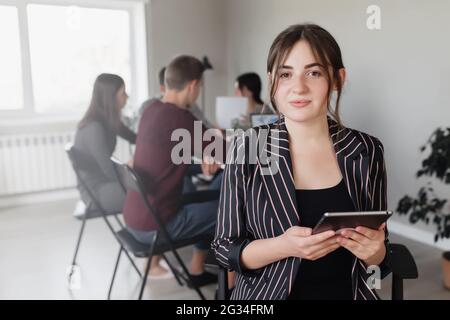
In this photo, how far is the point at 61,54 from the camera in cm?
425

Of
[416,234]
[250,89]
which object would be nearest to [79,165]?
[250,89]

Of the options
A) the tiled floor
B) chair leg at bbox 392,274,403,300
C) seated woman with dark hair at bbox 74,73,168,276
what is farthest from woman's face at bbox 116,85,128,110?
chair leg at bbox 392,274,403,300

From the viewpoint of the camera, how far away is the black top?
1044 millimetres

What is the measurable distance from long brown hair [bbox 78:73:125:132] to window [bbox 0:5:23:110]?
1.91 metres

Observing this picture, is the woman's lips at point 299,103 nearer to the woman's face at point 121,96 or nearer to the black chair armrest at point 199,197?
the black chair armrest at point 199,197

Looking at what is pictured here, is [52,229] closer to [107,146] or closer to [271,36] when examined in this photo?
[107,146]

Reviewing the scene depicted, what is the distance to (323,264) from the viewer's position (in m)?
1.07

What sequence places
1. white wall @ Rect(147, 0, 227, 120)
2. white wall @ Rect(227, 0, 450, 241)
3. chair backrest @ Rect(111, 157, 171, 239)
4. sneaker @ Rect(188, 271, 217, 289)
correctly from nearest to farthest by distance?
chair backrest @ Rect(111, 157, 171, 239) → sneaker @ Rect(188, 271, 217, 289) → white wall @ Rect(227, 0, 450, 241) → white wall @ Rect(147, 0, 227, 120)

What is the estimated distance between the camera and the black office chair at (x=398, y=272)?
1.18m

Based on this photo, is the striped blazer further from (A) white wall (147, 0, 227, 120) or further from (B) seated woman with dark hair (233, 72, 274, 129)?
(A) white wall (147, 0, 227, 120)

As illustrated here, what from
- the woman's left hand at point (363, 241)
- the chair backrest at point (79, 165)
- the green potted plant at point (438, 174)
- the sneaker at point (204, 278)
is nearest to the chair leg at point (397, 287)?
the woman's left hand at point (363, 241)

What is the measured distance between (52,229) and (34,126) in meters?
1.16

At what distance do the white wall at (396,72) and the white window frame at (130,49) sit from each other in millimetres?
1657

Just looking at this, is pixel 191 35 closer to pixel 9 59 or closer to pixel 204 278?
pixel 9 59
